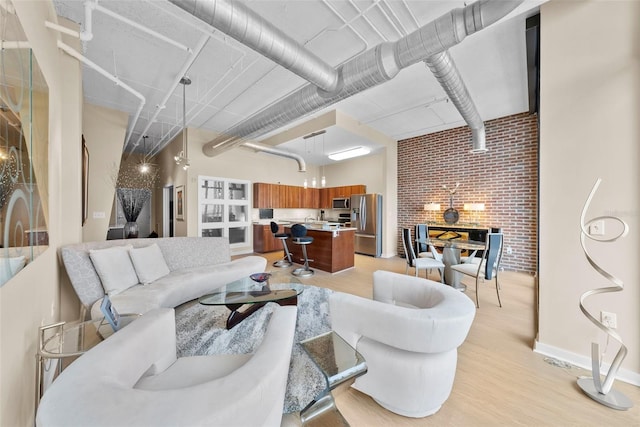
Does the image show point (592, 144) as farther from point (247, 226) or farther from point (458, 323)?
point (247, 226)

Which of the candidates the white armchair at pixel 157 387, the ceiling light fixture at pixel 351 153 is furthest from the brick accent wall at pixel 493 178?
the white armchair at pixel 157 387

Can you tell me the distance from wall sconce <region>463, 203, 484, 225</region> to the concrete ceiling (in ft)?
6.21

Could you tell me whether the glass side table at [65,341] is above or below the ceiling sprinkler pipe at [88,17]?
below

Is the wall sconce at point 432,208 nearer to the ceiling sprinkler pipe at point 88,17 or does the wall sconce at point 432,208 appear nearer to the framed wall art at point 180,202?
the framed wall art at point 180,202

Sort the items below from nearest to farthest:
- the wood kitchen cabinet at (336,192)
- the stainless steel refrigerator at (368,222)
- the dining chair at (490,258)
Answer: the dining chair at (490,258) < the stainless steel refrigerator at (368,222) < the wood kitchen cabinet at (336,192)

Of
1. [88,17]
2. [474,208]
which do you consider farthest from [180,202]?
[474,208]

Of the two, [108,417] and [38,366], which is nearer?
[108,417]

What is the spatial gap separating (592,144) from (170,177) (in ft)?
26.9

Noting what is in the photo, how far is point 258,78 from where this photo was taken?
3.61m

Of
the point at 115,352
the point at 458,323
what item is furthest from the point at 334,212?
the point at 115,352

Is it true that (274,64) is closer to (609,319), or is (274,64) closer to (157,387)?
(157,387)

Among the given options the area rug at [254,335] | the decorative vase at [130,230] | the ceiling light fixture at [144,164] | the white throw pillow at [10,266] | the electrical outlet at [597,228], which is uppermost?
the ceiling light fixture at [144,164]

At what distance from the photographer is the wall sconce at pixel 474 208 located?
17.4ft

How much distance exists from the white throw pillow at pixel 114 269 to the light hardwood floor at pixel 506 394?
236cm
